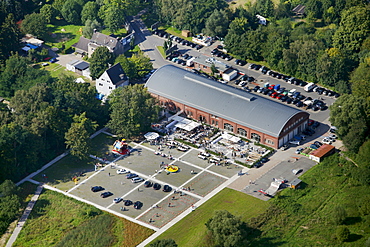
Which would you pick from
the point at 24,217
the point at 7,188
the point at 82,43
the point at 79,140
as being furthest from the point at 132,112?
the point at 82,43

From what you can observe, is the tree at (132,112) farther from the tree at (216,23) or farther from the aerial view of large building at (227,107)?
the tree at (216,23)

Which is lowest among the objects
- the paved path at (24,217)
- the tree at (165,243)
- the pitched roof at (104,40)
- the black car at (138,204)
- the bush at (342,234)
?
the paved path at (24,217)

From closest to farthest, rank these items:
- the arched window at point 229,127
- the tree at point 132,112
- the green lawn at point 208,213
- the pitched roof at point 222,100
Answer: the green lawn at point 208,213 < the pitched roof at point 222,100 < the tree at point 132,112 < the arched window at point 229,127

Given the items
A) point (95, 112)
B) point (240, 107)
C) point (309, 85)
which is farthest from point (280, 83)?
point (95, 112)

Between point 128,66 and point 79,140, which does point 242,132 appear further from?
point 128,66

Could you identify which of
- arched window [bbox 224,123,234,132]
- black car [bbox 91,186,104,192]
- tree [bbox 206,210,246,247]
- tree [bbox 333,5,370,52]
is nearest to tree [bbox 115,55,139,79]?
arched window [bbox 224,123,234,132]

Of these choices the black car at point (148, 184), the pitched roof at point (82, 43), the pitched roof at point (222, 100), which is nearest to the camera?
the black car at point (148, 184)

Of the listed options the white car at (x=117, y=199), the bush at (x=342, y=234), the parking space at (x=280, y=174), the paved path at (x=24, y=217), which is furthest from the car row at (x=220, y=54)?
the bush at (x=342, y=234)
